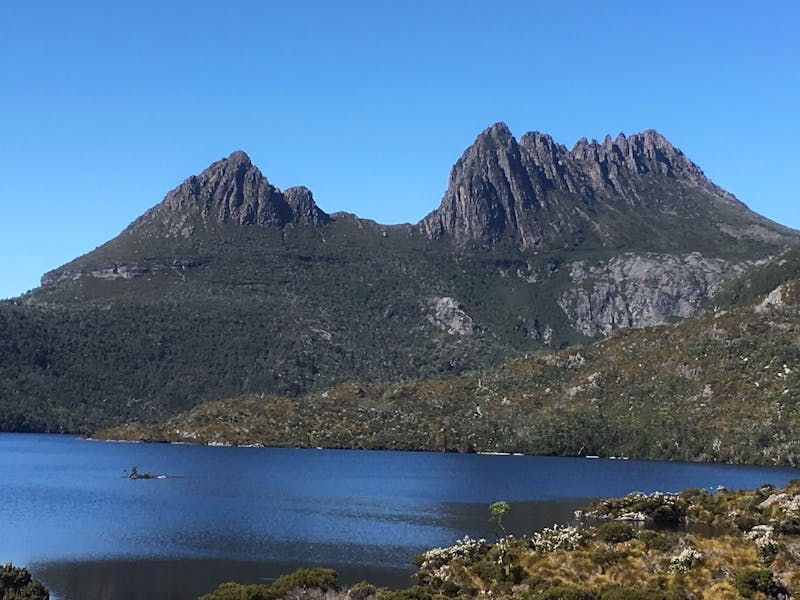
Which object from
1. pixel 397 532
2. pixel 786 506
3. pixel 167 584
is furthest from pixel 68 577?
pixel 786 506

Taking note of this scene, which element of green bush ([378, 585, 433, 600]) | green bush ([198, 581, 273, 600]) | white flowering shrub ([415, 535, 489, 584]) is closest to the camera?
green bush ([198, 581, 273, 600])

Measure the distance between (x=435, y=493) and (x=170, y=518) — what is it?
56.4 m

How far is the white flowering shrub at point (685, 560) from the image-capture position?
220 feet

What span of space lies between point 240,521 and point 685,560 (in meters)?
64.9

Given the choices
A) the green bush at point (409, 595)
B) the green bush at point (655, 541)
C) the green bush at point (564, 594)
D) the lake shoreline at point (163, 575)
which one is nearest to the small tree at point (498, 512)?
the lake shoreline at point (163, 575)

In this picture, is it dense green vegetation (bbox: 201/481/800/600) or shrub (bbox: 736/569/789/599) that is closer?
dense green vegetation (bbox: 201/481/800/600)

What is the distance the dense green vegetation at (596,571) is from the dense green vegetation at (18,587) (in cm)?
1222

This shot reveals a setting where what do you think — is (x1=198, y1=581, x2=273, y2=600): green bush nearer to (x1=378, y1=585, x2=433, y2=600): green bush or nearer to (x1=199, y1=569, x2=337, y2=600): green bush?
(x1=199, y1=569, x2=337, y2=600): green bush

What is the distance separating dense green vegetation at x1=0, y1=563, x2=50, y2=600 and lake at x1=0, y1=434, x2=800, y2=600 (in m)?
4.76

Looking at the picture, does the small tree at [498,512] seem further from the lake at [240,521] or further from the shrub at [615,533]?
the shrub at [615,533]

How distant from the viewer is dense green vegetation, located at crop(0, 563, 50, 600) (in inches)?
2440

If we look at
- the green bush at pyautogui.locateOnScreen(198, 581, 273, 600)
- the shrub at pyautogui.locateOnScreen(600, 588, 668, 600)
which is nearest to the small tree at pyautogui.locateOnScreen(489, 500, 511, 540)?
the shrub at pyautogui.locateOnScreen(600, 588, 668, 600)

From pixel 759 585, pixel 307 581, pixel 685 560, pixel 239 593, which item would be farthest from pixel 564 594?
pixel 239 593

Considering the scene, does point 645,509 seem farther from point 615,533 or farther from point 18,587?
point 18,587
